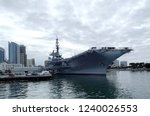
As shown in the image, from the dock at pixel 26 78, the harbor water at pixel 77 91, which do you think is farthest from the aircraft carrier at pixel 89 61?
the harbor water at pixel 77 91

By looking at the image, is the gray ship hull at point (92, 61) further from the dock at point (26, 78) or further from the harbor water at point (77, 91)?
the harbor water at point (77, 91)

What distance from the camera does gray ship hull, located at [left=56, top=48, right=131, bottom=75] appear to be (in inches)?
2654

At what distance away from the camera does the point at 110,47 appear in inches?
2623

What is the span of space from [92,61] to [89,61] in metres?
1.01

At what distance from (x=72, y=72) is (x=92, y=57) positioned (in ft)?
49.3

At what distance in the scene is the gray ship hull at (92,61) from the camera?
221 feet

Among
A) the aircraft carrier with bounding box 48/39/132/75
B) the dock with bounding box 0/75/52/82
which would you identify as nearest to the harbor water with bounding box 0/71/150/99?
the dock with bounding box 0/75/52/82

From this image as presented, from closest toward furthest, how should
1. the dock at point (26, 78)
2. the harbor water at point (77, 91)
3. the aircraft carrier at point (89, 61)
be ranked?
the harbor water at point (77, 91) → the dock at point (26, 78) → the aircraft carrier at point (89, 61)

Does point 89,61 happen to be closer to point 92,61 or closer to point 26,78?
point 92,61

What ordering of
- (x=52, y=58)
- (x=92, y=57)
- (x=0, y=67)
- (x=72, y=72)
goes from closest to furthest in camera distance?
(x=92, y=57), (x=72, y=72), (x=52, y=58), (x=0, y=67)

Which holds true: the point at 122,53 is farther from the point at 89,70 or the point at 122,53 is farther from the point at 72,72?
the point at 72,72

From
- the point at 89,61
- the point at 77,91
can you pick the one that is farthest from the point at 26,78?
the point at 77,91

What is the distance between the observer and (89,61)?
73.8 m

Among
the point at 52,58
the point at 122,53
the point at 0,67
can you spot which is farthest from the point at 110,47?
the point at 0,67
